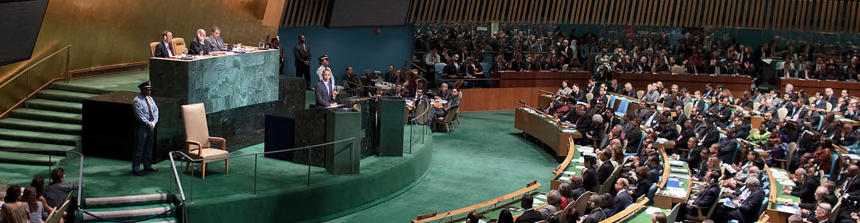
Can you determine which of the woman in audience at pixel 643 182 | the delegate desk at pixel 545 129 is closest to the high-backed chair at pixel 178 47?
the delegate desk at pixel 545 129

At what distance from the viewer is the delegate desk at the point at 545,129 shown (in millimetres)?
15242

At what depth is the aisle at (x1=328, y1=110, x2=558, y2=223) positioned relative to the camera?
11789 millimetres

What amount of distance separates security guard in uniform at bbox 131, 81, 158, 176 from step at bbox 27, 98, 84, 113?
6.83ft

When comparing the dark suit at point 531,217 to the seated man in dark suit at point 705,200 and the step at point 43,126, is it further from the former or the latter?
the step at point 43,126

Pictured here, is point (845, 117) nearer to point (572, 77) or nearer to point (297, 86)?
point (572, 77)

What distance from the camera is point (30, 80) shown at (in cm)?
1254

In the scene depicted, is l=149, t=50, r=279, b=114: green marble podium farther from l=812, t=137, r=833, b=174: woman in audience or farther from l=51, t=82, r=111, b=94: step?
l=812, t=137, r=833, b=174: woman in audience

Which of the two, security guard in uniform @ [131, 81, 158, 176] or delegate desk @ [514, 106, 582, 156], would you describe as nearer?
security guard in uniform @ [131, 81, 158, 176]

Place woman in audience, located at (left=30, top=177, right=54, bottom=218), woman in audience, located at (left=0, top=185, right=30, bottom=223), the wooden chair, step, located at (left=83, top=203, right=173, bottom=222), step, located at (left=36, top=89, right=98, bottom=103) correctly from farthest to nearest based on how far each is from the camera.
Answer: the wooden chair < step, located at (left=36, top=89, right=98, bottom=103) < step, located at (left=83, top=203, right=173, bottom=222) < woman in audience, located at (left=30, top=177, right=54, bottom=218) < woman in audience, located at (left=0, top=185, right=30, bottom=223)

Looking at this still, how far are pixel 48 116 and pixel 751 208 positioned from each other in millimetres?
9173

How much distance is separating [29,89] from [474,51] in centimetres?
1226

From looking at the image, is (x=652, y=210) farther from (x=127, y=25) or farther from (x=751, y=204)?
(x=127, y=25)

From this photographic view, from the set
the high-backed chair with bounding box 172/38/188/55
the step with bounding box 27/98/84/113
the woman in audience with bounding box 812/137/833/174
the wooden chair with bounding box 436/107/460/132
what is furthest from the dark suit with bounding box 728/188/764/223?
the step with bounding box 27/98/84/113

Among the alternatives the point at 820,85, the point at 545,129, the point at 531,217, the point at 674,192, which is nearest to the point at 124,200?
the point at 531,217
